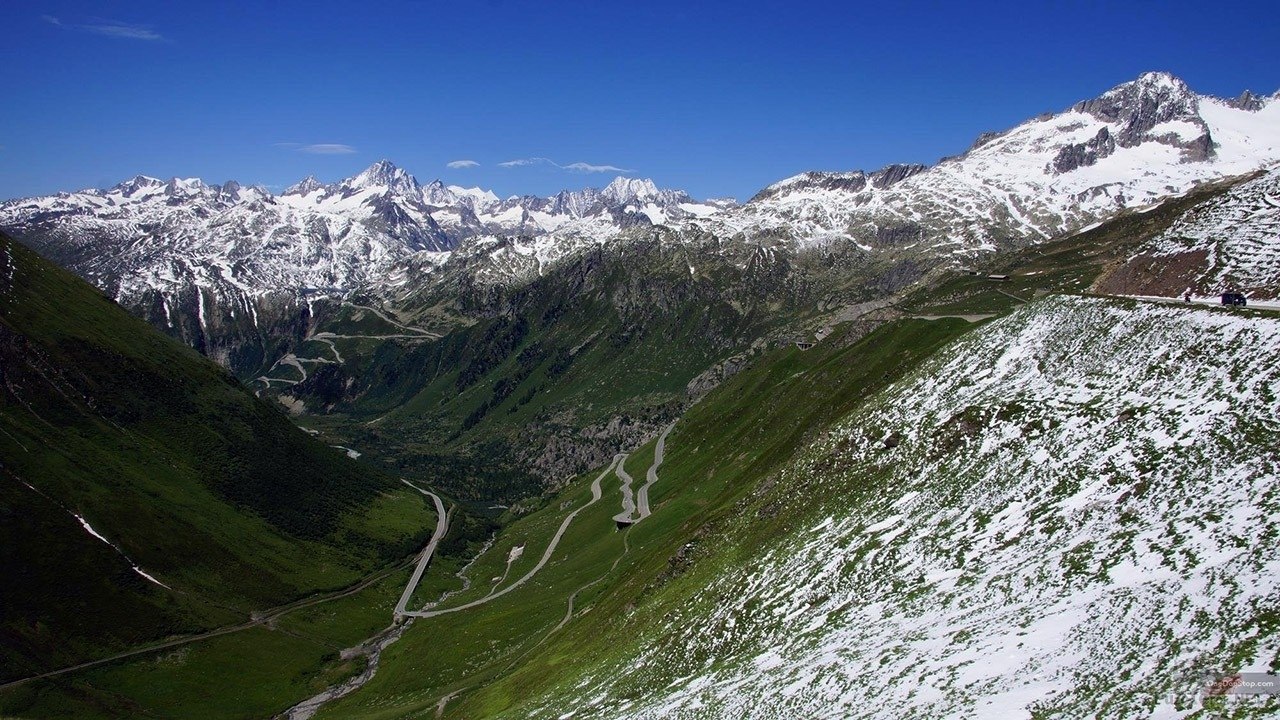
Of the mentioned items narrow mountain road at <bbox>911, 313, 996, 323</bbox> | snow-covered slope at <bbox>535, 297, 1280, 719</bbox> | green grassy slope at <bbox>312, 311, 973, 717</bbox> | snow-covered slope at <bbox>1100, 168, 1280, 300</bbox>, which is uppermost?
snow-covered slope at <bbox>1100, 168, 1280, 300</bbox>

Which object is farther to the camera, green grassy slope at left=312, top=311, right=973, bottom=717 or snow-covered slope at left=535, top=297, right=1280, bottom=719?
green grassy slope at left=312, top=311, right=973, bottom=717

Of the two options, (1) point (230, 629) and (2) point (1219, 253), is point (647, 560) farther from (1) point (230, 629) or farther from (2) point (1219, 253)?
(1) point (230, 629)

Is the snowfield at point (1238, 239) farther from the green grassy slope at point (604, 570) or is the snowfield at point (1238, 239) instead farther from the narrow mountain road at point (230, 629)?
the narrow mountain road at point (230, 629)

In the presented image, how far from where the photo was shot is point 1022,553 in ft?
163

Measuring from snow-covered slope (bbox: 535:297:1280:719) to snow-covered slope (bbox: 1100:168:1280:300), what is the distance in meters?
14.3

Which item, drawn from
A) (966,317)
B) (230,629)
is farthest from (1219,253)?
(230,629)

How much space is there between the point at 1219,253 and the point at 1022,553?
57.0 meters

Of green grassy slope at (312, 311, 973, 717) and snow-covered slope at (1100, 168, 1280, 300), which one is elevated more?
snow-covered slope at (1100, 168, 1280, 300)

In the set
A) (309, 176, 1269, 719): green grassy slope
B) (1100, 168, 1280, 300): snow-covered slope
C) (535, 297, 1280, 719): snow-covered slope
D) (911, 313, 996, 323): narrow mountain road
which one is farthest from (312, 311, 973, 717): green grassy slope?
(1100, 168, 1280, 300): snow-covered slope

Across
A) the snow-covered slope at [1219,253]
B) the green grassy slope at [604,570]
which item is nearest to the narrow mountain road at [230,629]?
the green grassy slope at [604,570]

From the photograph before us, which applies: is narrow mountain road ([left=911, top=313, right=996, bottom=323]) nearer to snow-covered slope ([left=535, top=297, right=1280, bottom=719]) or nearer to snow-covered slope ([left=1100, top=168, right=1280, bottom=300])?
snow-covered slope ([left=1100, top=168, right=1280, bottom=300])

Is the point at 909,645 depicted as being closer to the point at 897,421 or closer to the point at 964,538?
the point at 964,538

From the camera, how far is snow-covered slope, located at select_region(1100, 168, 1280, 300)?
7806 cm

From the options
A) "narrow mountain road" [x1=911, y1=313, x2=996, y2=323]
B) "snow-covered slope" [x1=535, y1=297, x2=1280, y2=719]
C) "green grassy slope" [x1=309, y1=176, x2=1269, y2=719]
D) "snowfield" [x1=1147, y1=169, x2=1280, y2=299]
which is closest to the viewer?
"snow-covered slope" [x1=535, y1=297, x2=1280, y2=719]
